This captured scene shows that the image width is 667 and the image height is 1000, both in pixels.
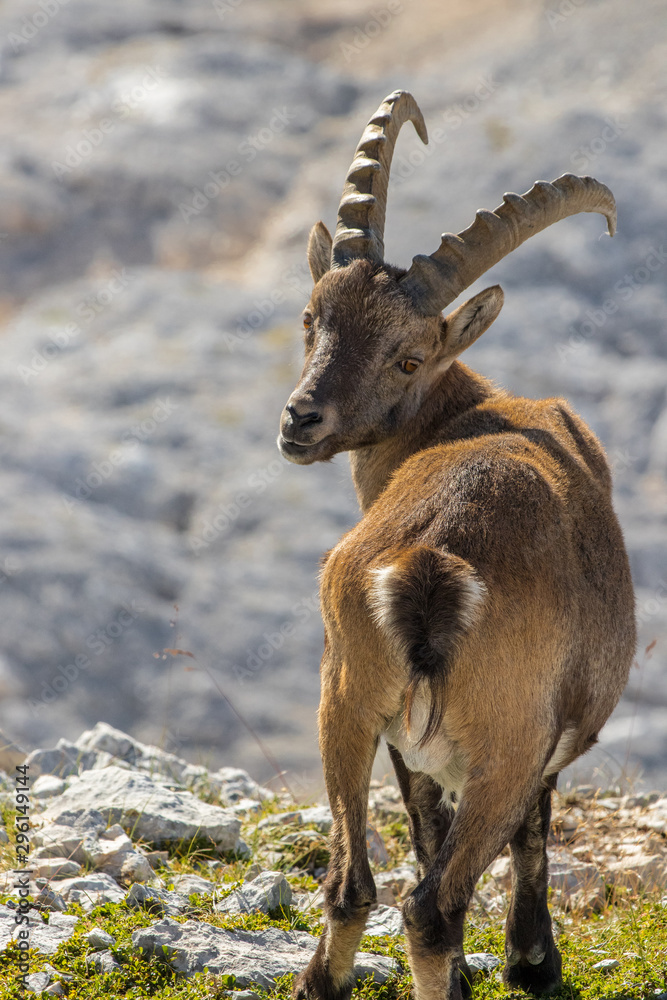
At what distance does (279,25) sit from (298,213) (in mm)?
6586

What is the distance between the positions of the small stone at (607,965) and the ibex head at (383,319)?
278 cm

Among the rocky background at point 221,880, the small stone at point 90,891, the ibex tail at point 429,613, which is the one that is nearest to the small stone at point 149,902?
the rocky background at point 221,880

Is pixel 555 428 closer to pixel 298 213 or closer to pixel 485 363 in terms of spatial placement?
pixel 485 363

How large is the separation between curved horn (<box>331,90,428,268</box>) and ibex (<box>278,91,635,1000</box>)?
0.03m

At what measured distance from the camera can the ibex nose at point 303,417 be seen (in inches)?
208

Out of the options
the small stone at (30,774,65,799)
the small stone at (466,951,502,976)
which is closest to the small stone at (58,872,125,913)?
the small stone at (30,774,65,799)

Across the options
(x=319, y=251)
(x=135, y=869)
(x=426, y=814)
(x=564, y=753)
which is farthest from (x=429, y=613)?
(x=319, y=251)

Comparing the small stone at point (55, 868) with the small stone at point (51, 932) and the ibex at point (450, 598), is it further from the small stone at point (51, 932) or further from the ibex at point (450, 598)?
the ibex at point (450, 598)

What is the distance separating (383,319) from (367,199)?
2.62ft

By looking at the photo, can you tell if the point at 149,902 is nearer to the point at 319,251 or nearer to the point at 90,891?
the point at 90,891

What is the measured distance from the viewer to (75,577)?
1539cm

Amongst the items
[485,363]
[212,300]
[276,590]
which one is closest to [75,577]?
[276,590]

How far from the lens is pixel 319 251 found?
641 cm

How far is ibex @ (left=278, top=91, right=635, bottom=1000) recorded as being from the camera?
3816mm
